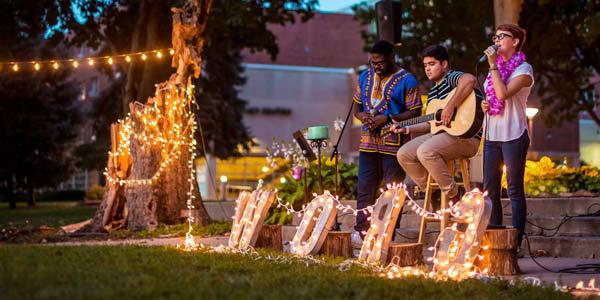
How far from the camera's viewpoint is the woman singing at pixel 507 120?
7.80m

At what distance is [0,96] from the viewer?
1284 inches

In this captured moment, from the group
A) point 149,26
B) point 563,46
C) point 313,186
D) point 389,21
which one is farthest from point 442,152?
point 563,46

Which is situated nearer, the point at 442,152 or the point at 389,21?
the point at 442,152

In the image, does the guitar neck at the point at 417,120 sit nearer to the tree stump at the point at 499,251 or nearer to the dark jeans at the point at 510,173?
the dark jeans at the point at 510,173

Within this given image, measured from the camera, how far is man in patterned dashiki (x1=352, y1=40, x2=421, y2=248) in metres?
8.88

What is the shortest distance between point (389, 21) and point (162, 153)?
12.4ft

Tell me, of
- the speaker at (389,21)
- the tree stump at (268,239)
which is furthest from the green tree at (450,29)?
the tree stump at (268,239)

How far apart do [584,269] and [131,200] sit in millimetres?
7121

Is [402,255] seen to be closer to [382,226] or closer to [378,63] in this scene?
[382,226]

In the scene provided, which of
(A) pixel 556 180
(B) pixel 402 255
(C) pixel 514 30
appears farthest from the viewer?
(A) pixel 556 180

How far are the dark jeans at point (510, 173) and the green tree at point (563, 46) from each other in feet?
38.0

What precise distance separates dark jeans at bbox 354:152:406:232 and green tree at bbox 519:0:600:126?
433 inches

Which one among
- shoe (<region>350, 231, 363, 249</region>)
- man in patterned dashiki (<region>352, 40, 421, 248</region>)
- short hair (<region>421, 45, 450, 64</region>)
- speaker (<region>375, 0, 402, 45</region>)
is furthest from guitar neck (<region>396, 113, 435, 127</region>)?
speaker (<region>375, 0, 402, 45</region>)

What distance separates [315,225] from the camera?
27.2 ft
